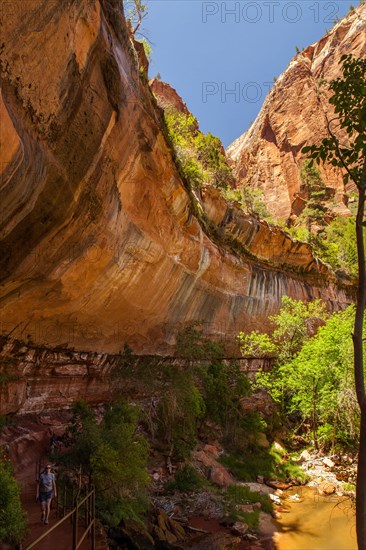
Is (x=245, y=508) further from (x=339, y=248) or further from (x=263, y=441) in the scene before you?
(x=339, y=248)

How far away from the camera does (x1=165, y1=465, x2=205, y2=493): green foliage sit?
13.3m

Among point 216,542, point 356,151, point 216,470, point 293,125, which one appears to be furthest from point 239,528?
point 293,125

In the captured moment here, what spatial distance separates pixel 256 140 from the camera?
184ft

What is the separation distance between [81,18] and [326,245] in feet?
108

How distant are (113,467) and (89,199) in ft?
20.2

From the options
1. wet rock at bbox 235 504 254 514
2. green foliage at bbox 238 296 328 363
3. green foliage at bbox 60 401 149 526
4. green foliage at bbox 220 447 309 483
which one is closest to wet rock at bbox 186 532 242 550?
green foliage at bbox 60 401 149 526

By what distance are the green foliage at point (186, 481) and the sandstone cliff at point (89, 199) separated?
499 centimetres

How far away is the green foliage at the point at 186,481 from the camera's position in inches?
523

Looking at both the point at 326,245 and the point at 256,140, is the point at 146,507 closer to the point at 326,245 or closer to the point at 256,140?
the point at 326,245

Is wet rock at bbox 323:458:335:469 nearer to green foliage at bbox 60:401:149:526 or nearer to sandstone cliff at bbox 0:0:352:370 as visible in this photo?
sandstone cliff at bbox 0:0:352:370

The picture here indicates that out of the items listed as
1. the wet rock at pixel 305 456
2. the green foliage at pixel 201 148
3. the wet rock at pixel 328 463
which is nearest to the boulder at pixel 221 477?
the wet rock at pixel 305 456

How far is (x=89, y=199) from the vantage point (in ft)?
29.5

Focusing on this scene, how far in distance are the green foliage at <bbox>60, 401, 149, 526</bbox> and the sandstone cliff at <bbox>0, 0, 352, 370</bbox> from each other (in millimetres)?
3635

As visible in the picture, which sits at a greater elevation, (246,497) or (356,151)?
(356,151)
